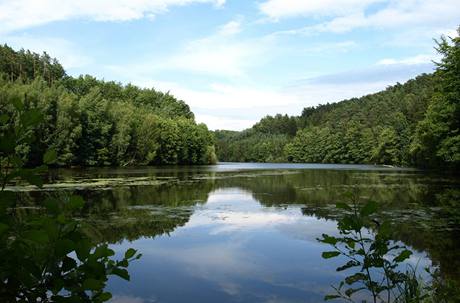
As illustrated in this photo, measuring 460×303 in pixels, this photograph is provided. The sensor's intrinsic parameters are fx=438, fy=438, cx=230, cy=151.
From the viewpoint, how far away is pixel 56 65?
88.6m

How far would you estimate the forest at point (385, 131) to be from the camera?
114 ft

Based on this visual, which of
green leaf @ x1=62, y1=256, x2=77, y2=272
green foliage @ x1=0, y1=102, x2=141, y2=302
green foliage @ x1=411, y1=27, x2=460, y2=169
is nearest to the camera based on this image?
green foliage @ x1=0, y1=102, x2=141, y2=302

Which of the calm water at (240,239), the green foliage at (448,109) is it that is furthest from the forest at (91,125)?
the green foliage at (448,109)

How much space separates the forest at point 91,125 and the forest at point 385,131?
101ft

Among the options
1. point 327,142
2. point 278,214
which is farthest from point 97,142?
point 327,142

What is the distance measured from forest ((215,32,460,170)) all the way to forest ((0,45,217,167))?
30799mm

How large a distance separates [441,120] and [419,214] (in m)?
24.1

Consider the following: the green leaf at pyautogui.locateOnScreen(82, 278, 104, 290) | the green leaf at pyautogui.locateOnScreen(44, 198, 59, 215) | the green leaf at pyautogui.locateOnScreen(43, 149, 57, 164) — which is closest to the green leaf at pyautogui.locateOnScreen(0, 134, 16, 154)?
the green leaf at pyautogui.locateOnScreen(43, 149, 57, 164)

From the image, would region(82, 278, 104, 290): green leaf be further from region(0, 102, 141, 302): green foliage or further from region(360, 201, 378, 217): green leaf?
region(360, 201, 378, 217): green leaf

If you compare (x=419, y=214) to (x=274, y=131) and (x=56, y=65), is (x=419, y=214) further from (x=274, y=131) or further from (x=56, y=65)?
(x=274, y=131)

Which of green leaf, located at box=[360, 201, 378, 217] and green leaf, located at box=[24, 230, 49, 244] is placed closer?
green leaf, located at box=[24, 230, 49, 244]

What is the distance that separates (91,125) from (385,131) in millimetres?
50271

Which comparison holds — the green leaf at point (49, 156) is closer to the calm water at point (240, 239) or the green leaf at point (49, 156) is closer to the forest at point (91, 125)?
the calm water at point (240, 239)

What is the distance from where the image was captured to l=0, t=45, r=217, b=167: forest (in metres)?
50.0
